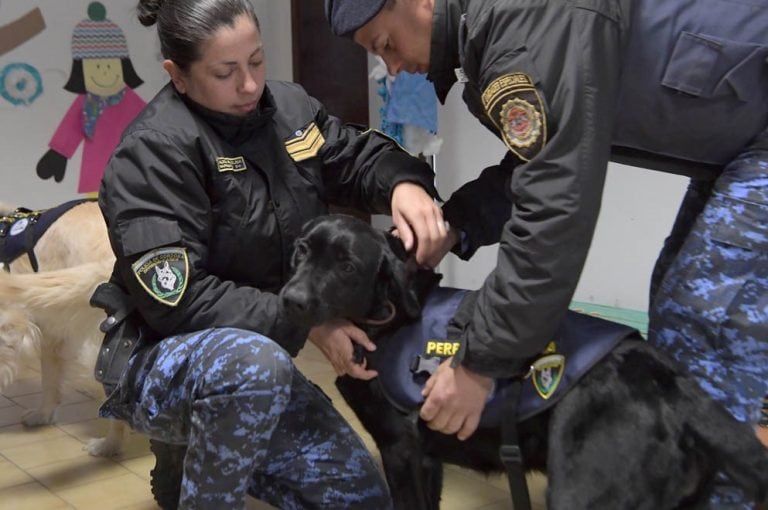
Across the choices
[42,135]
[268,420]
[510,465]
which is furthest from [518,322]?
[42,135]

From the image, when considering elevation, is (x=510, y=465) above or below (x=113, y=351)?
below

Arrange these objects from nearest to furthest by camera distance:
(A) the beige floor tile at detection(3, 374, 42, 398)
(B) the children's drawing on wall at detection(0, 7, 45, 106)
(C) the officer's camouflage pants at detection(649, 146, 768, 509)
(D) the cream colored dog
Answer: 1. (C) the officer's camouflage pants at detection(649, 146, 768, 509)
2. (D) the cream colored dog
3. (A) the beige floor tile at detection(3, 374, 42, 398)
4. (B) the children's drawing on wall at detection(0, 7, 45, 106)

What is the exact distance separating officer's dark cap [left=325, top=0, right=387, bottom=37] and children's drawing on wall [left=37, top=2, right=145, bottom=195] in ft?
10.5

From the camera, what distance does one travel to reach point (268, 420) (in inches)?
65.1

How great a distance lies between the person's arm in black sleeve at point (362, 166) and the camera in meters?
1.88

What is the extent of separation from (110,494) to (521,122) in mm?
1624

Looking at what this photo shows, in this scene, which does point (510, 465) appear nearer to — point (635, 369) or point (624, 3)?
point (635, 369)

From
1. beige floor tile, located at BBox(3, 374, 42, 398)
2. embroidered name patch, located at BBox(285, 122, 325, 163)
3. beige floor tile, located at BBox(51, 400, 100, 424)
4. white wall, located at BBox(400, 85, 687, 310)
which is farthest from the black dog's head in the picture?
beige floor tile, located at BBox(3, 374, 42, 398)

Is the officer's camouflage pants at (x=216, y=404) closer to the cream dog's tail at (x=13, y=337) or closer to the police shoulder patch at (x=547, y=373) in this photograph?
the police shoulder patch at (x=547, y=373)

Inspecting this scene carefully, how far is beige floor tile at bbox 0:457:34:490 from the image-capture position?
2.39m

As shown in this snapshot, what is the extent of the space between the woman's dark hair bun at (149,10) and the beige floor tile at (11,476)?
138cm

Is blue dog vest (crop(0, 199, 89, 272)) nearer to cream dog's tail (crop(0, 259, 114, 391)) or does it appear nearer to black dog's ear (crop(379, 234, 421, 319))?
cream dog's tail (crop(0, 259, 114, 391))

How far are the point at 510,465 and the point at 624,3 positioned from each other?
802mm

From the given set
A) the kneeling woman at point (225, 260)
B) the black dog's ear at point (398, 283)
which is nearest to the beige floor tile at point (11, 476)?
the kneeling woman at point (225, 260)
